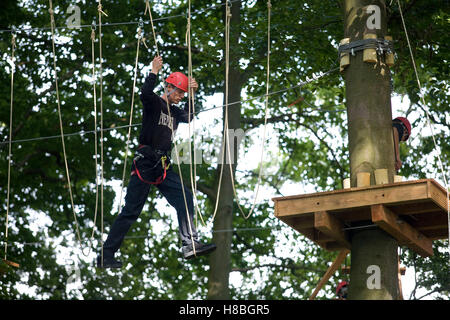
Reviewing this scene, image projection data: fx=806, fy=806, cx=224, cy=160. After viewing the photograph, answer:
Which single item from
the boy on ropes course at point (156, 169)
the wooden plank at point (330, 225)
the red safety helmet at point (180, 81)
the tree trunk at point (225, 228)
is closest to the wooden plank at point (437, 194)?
the wooden plank at point (330, 225)

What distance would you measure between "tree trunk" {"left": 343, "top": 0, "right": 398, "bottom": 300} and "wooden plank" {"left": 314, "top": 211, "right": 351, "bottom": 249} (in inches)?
5.1

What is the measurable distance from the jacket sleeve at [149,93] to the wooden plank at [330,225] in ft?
5.31

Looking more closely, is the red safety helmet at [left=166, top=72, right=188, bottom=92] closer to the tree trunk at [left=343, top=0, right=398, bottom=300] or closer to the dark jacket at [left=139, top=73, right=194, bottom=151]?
the dark jacket at [left=139, top=73, right=194, bottom=151]

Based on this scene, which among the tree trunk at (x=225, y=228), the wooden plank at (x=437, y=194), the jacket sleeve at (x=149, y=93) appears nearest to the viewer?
the wooden plank at (x=437, y=194)

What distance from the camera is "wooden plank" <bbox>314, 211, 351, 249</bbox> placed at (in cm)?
584

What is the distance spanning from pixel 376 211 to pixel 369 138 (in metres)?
0.73

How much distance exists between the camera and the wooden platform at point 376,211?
559 cm

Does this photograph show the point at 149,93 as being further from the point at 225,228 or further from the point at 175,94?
the point at 225,228

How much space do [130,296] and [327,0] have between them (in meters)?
7.51

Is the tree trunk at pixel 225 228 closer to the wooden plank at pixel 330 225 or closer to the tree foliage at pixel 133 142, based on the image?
the tree foliage at pixel 133 142

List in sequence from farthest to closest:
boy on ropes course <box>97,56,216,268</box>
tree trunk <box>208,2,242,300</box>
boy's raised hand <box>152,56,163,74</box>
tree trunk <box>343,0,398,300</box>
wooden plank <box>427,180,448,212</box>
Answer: tree trunk <box>208,2,242,300</box>, boy on ropes course <box>97,56,216,268</box>, boy's raised hand <box>152,56,163,74</box>, tree trunk <box>343,0,398,300</box>, wooden plank <box>427,180,448,212</box>

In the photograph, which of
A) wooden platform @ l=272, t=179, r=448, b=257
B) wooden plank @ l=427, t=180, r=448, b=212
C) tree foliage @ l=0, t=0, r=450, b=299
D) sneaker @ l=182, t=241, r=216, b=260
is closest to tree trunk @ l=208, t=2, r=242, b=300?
tree foliage @ l=0, t=0, r=450, b=299

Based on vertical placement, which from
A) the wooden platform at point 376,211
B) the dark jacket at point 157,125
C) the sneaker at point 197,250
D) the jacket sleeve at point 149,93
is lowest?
the sneaker at point 197,250
